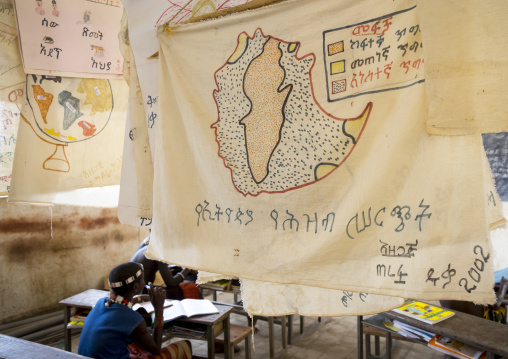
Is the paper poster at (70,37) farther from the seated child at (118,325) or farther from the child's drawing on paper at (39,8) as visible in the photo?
the seated child at (118,325)

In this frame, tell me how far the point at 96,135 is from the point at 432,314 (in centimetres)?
263

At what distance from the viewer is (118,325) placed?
2.55 metres

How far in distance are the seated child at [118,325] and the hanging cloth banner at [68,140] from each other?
0.55 m

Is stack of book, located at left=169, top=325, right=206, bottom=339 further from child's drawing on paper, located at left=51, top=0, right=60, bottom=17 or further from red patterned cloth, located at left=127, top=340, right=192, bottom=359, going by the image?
child's drawing on paper, located at left=51, top=0, right=60, bottom=17

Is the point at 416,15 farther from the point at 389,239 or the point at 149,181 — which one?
the point at 149,181

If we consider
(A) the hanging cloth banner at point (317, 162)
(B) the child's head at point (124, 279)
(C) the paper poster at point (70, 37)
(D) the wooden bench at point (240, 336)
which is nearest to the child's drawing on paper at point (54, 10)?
(C) the paper poster at point (70, 37)

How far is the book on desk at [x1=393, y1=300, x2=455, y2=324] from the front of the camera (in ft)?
8.98

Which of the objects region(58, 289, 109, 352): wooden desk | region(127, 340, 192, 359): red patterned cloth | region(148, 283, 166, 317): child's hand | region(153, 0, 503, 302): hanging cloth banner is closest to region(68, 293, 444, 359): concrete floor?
region(58, 289, 109, 352): wooden desk

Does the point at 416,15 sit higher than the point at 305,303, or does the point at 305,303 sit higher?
the point at 416,15

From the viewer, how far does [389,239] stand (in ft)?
3.89

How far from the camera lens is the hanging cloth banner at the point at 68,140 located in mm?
2529

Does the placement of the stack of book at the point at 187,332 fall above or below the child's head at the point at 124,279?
below

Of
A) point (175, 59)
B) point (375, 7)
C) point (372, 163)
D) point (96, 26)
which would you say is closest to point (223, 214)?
point (372, 163)

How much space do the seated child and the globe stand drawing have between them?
77 centimetres
